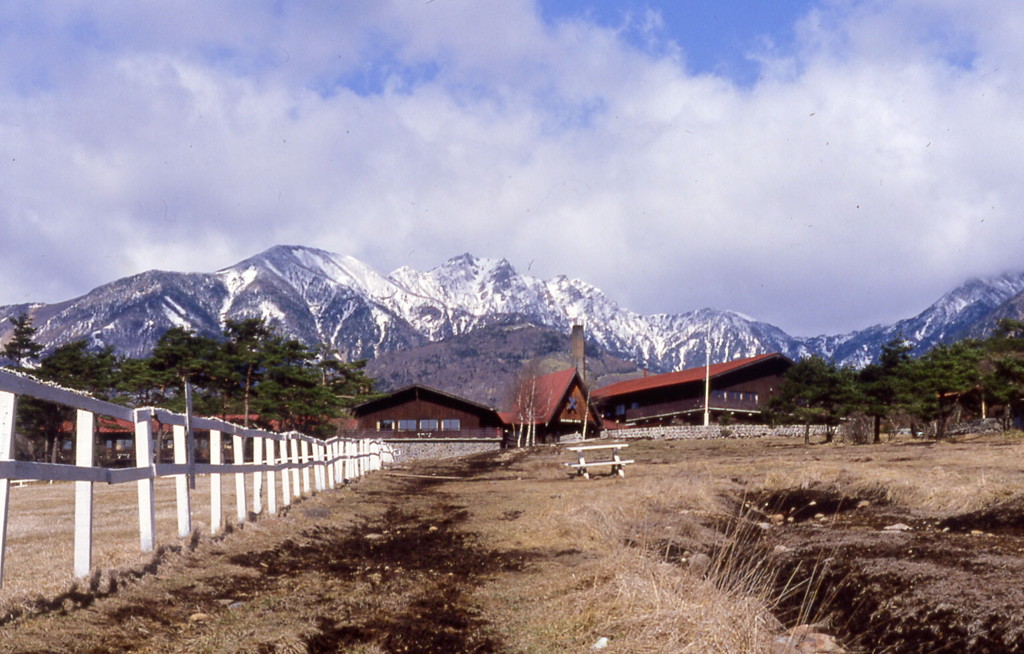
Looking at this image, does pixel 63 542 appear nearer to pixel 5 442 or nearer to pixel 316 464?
pixel 5 442

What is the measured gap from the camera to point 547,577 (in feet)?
28.4

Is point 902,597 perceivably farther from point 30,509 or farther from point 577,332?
point 577,332

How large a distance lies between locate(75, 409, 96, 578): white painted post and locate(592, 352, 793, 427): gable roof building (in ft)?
228

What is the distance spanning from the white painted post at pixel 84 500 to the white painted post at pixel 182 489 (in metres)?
2.25

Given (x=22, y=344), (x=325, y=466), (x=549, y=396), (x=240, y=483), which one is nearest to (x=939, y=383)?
(x=325, y=466)

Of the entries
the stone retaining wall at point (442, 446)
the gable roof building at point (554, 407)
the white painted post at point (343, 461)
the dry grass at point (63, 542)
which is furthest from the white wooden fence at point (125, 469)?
the gable roof building at point (554, 407)

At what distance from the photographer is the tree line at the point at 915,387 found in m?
39.0

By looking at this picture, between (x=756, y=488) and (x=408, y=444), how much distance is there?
61951 millimetres

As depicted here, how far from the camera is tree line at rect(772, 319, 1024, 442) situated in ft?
128

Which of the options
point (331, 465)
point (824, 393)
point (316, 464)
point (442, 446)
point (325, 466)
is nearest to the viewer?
point (316, 464)

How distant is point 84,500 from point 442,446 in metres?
73.5

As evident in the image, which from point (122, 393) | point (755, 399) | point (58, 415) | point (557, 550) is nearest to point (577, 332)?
point (755, 399)

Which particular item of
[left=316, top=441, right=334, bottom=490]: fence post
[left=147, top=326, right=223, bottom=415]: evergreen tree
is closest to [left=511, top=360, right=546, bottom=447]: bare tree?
[left=147, top=326, right=223, bottom=415]: evergreen tree

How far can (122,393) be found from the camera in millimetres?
58625
